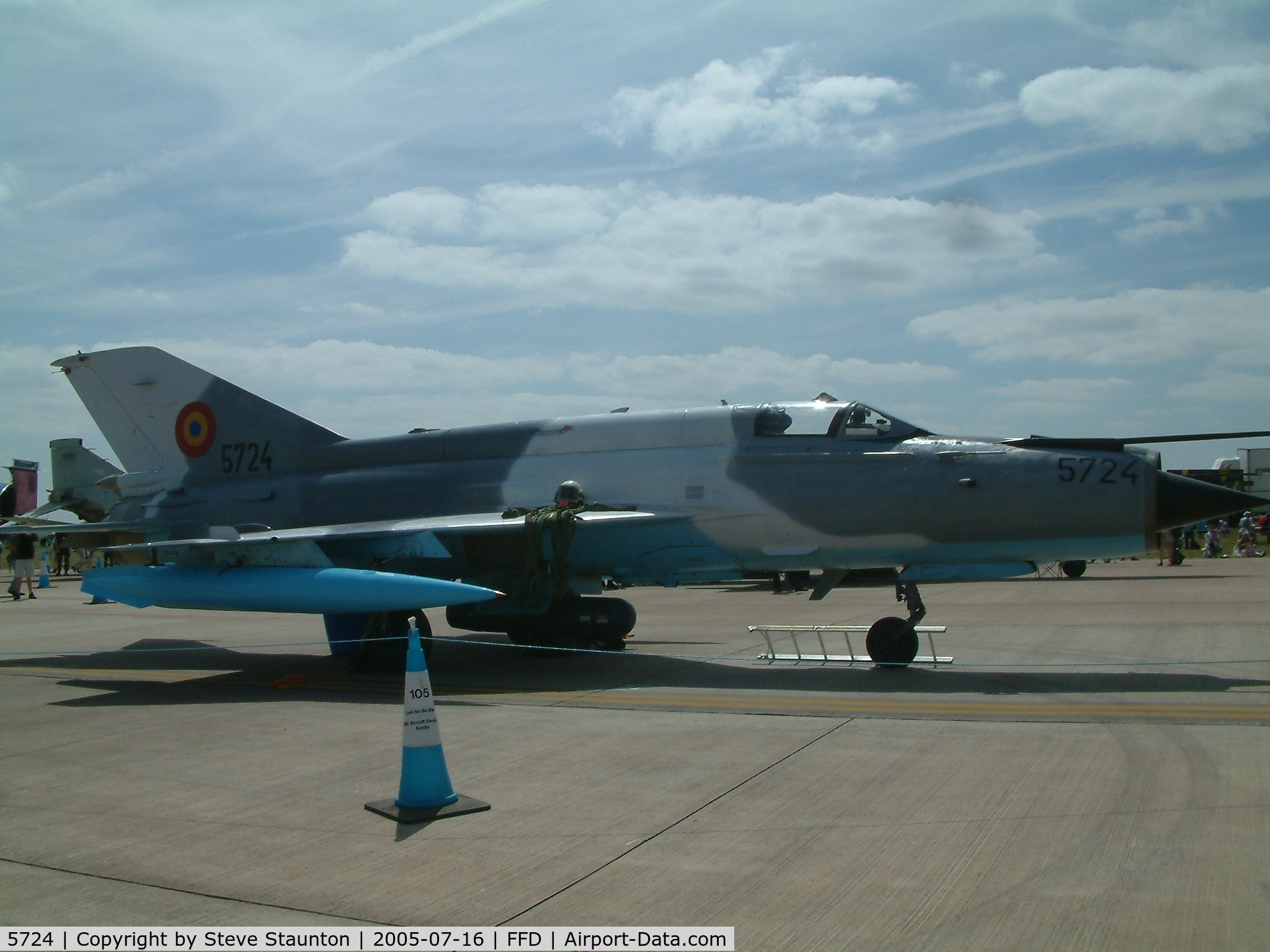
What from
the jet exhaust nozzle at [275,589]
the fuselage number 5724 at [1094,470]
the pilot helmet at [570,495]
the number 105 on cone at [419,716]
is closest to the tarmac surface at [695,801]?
the number 105 on cone at [419,716]

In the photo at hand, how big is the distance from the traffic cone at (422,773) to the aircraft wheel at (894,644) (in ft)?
19.5

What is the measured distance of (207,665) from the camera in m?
12.3

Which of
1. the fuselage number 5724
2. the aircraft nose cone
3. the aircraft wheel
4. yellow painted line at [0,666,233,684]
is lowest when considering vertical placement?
yellow painted line at [0,666,233,684]

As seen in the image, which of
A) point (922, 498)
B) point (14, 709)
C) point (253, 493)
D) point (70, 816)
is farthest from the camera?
point (253, 493)

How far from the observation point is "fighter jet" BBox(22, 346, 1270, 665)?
9383 mm

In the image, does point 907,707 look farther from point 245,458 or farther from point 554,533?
point 245,458

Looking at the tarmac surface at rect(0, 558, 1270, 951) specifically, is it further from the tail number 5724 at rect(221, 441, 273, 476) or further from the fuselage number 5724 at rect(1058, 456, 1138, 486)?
the tail number 5724 at rect(221, 441, 273, 476)

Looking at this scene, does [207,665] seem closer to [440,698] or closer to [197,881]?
[440,698]

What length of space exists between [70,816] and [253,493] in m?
8.43

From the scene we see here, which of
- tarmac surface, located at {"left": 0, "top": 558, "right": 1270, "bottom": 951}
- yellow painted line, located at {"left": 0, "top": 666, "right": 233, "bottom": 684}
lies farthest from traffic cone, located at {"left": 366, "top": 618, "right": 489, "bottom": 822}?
yellow painted line, located at {"left": 0, "top": 666, "right": 233, "bottom": 684}

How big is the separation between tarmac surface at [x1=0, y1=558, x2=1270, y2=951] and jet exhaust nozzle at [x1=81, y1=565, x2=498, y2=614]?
2.83 ft

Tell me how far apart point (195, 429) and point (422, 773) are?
405 inches

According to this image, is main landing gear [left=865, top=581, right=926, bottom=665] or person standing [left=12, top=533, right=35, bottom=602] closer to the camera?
main landing gear [left=865, top=581, right=926, bottom=665]

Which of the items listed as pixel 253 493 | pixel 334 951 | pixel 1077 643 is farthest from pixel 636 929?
pixel 253 493
